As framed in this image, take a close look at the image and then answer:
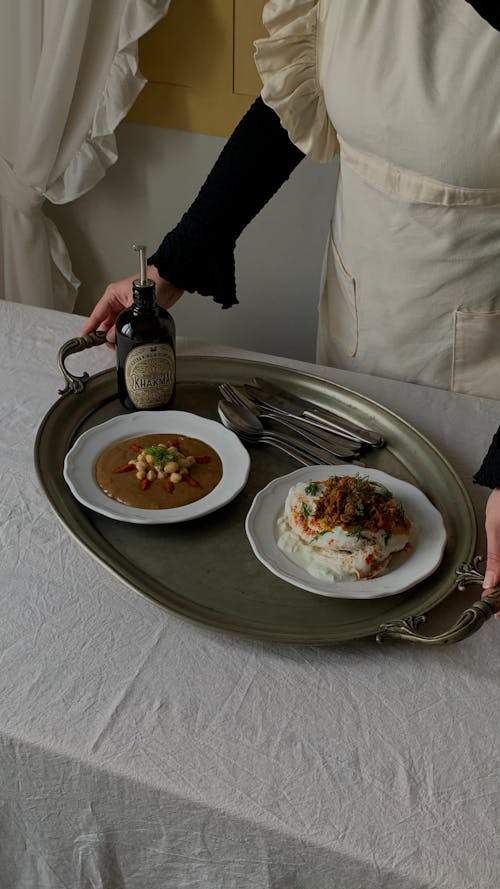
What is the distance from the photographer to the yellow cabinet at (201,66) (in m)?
1.79

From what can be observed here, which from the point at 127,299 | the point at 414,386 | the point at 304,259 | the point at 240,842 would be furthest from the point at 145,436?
the point at 304,259

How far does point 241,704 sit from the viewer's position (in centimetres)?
76

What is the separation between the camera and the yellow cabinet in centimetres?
179

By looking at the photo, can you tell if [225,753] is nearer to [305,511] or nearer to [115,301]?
[305,511]

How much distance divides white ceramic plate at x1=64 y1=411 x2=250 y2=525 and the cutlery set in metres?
0.03

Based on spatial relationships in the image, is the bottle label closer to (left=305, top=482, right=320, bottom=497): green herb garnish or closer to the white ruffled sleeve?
(left=305, top=482, right=320, bottom=497): green herb garnish

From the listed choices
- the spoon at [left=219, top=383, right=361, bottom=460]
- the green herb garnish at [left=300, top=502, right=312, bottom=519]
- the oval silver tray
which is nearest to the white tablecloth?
the oval silver tray

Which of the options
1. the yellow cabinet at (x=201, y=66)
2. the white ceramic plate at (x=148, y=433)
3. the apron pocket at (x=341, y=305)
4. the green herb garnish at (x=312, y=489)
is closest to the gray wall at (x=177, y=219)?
the yellow cabinet at (x=201, y=66)

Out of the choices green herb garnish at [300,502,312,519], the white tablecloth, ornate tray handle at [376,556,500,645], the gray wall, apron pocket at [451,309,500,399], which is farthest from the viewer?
the gray wall

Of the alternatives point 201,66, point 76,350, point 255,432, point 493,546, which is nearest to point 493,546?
point 493,546

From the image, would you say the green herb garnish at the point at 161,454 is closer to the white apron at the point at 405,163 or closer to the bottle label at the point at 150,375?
the bottle label at the point at 150,375

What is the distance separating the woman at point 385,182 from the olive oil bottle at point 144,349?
A: 0.55 ft

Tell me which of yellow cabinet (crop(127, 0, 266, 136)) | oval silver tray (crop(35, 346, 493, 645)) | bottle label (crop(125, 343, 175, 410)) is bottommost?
oval silver tray (crop(35, 346, 493, 645))

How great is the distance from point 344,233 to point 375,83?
8.8 inches
